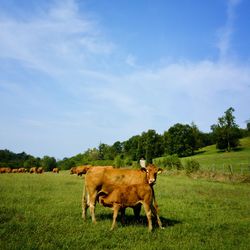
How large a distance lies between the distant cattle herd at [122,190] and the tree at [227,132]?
81339 millimetres

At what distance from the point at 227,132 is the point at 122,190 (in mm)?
82661

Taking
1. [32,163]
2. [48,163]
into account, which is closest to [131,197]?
[48,163]

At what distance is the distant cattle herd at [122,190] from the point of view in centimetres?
1100

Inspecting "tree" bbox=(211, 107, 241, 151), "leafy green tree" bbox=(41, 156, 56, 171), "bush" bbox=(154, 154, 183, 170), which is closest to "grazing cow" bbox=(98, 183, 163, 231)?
"bush" bbox=(154, 154, 183, 170)

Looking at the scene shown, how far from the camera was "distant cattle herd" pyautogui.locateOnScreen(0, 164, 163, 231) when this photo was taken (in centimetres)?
1100

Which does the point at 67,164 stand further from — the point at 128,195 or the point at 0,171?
the point at 128,195

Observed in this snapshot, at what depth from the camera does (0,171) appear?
56.1 m

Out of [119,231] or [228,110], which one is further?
[228,110]

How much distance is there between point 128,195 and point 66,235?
8.71 feet

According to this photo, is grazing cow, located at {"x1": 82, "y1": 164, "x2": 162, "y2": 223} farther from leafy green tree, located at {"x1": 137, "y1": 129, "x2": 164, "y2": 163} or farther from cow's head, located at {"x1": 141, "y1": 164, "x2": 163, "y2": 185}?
leafy green tree, located at {"x1": 137, "y1": 129, "x2": 164, "y2": 163}

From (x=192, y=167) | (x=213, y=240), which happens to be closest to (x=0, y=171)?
(x=192, y=167)

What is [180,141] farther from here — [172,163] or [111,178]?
[111,178]

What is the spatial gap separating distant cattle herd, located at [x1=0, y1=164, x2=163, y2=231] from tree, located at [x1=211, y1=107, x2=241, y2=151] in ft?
267

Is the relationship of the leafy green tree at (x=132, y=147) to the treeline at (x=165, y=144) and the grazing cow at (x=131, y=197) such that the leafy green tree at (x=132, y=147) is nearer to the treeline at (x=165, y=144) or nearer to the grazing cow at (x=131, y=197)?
the treeline at (x=165, y=144)
